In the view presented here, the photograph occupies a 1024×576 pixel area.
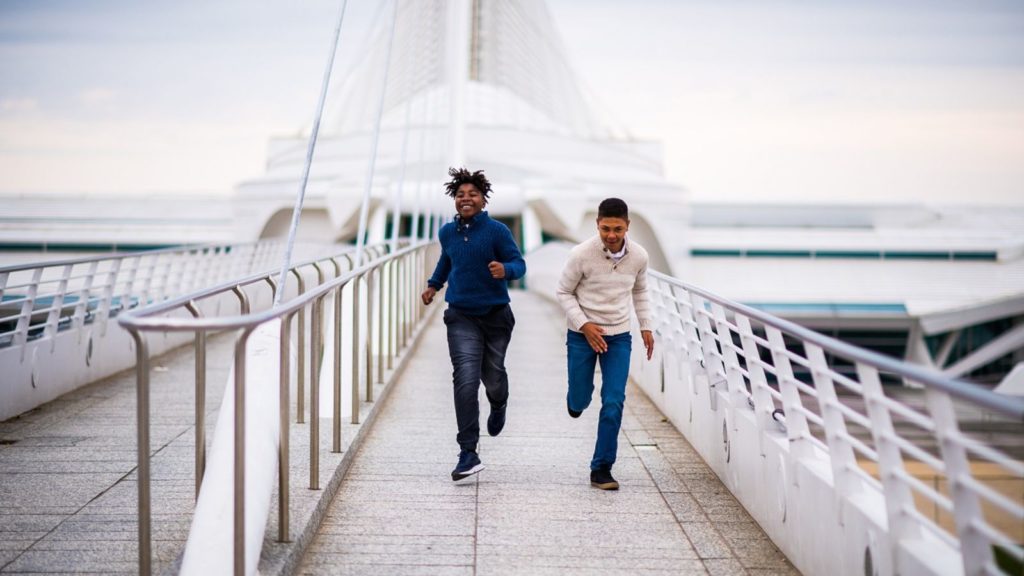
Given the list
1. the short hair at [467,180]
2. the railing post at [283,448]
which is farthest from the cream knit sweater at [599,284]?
the railing post at [283,448]

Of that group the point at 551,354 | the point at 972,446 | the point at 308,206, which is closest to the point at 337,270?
the point at 551,354

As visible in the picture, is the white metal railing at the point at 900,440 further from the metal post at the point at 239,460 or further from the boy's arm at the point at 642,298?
the metal post at the point at 239,460

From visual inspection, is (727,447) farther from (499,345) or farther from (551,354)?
(551,354)

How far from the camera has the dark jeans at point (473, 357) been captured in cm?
568

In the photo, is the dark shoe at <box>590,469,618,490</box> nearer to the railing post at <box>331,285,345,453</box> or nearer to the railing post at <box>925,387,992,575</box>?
the railing post at <box>331,285,345,453</box>

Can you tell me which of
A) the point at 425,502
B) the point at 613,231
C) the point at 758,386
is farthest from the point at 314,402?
the point at 758,386

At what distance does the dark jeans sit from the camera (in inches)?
223

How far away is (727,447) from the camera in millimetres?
5863

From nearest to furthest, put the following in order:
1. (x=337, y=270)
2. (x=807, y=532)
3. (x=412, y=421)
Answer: (x=807, y=532) → (x=412, y=421) → (x=337, y=270)

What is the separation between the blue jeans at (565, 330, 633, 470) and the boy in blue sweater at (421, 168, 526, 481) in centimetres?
49

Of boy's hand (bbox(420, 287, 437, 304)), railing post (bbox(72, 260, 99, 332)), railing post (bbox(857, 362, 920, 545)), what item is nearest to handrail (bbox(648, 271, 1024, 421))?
railing post (bbox(857, 362, 920, 545))

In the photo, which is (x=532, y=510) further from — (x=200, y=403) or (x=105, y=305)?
(x=105, y=305)

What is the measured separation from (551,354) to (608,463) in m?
6.43

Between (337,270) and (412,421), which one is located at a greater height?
(337,270)
